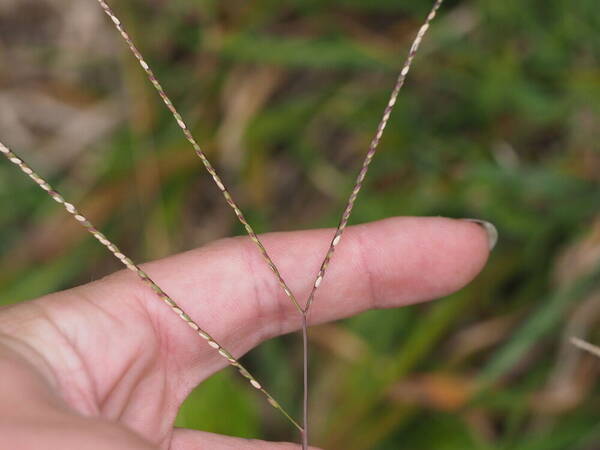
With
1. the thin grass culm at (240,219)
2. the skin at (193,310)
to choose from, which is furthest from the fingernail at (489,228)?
the thin grass culm at (240,219)

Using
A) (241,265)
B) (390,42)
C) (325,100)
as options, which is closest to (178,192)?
(325,100)

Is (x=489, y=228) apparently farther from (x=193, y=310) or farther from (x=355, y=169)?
(x=355, y=169)

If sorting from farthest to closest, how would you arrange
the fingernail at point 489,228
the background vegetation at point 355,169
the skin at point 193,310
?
the background vegetation at point 355,169 < the fingernail at point 489,228 < the skin at point 193,310

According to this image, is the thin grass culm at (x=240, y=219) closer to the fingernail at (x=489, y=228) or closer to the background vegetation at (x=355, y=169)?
the fingernail at (x=489, y=228)

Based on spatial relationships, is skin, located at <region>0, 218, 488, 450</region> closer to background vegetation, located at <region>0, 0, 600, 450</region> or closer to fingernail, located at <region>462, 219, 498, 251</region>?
fingernail, located at <region>462, 219, 498, 251</region>

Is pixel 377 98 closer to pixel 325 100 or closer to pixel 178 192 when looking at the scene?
pixel 325 100

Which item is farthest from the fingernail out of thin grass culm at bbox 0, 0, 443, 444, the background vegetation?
the background vegetation
